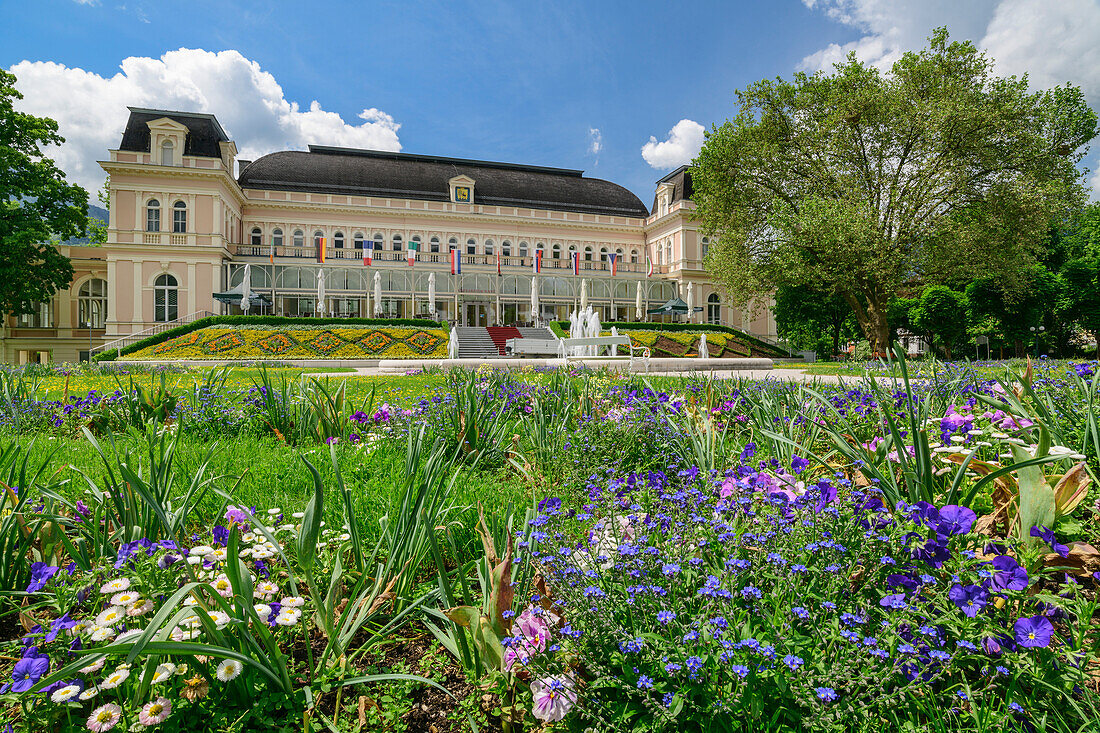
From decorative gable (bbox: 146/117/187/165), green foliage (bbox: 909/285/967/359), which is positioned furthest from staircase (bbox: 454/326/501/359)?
green foliage (bbox: 909/285/967/359)

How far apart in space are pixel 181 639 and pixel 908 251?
82.4ft

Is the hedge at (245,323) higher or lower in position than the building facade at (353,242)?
lower

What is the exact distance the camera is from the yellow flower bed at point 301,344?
21.5 meters

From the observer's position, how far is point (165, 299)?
1280 inches

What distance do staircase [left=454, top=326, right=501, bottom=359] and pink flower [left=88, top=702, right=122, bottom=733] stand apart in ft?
81.6

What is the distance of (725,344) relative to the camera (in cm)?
3059

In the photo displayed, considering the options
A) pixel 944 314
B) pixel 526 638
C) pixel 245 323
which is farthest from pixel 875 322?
pixel 245 323

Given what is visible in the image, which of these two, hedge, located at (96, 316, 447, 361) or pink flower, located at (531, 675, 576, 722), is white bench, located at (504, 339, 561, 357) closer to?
hedge, located at (96, 316, 447, 361)

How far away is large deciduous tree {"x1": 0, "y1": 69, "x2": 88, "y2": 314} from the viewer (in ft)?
73.7

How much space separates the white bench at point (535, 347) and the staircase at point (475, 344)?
2.90 m

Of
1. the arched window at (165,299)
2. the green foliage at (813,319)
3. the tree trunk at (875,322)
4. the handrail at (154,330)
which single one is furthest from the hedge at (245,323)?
the green foliage at (813,319)

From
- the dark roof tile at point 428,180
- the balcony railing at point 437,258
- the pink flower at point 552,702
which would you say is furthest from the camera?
the dark roof tile at point 428,180

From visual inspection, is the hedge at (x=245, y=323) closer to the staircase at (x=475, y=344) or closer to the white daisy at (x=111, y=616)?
the staircase at (x=475, y=344)

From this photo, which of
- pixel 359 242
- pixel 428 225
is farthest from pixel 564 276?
pixel 359 242
